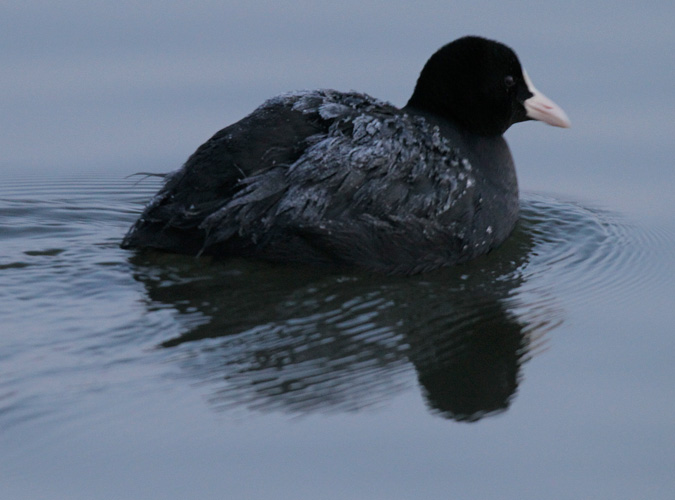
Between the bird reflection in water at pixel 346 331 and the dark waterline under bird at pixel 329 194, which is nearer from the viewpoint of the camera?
the bird reflection in water at pixel 346 331

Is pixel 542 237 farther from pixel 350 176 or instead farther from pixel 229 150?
pixel 229 150

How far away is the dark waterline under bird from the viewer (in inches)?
219

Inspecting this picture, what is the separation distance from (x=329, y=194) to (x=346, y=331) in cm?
87

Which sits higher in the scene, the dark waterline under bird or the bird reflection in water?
the dark waterline under bird

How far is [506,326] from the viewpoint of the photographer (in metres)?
5.21

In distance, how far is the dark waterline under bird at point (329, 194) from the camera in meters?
5.57

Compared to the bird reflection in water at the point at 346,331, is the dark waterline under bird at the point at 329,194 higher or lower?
higher

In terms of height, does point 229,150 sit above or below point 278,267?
above

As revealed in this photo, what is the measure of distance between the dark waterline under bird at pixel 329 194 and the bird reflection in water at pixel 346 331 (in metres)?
0.13

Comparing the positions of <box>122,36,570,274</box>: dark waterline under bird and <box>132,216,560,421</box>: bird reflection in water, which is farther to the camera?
<box>122,36,570,274</box>: dark waterline under bird

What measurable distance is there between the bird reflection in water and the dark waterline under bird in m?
0.13

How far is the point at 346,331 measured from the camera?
4980mm

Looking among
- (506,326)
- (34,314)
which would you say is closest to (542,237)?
(506,326)

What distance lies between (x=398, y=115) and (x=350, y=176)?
0.62m
